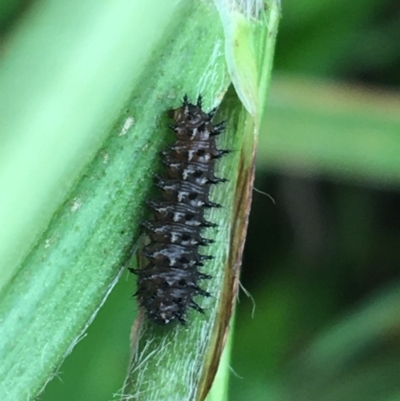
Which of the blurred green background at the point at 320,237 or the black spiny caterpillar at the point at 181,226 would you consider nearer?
the black spiny caterpillar at the point at 181,226

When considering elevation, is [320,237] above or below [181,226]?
below

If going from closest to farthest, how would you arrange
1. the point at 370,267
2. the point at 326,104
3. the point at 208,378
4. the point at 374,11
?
1. the point at 208,378
2. the point at 326,104
3. the point at 374,11
4. the point at 370,267

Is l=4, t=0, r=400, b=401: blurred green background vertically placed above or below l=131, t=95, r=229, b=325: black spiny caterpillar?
below

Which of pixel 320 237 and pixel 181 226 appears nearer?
pixel 181 226

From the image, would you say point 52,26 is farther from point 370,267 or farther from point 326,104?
point 370,267

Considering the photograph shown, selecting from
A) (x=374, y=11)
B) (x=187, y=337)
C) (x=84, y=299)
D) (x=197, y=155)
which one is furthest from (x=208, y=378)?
(x=374, y=11)

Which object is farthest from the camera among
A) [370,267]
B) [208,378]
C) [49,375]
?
[370,267]

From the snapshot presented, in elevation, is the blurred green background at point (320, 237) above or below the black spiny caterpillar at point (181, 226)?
below

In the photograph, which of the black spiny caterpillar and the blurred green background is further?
the blurred green background
